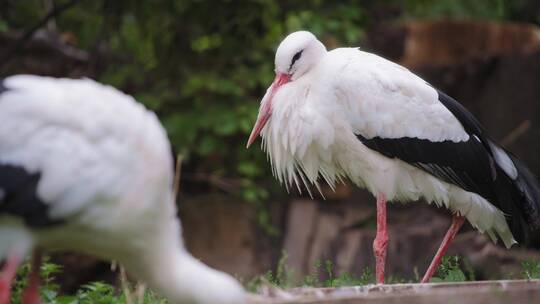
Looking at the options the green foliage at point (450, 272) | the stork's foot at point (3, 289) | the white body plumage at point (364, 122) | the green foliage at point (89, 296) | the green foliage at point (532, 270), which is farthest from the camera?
the white body plumage at point (364, 122)

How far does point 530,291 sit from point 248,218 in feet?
20.2

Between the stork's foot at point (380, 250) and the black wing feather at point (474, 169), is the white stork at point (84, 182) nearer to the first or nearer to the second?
the stork's foot at point (380, 250)

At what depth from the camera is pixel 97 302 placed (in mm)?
5055

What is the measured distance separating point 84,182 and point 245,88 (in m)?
5.34

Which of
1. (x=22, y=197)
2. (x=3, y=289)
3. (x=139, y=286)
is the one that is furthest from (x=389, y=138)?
(x=3, y=289)

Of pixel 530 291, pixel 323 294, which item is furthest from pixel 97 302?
pixel 530 291

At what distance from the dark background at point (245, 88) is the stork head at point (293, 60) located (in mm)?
2189

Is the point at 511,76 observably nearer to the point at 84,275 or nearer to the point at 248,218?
the point at 248,218

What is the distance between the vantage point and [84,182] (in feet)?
13.1

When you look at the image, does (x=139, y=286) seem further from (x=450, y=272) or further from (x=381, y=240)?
(x=381, y=240)

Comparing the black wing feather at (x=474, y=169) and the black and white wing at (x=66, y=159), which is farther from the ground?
the black and white wing at (x=66, y=159)

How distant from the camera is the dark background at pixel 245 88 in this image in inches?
350

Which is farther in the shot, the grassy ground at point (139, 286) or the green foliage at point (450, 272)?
the green foliage at point (450, 272)

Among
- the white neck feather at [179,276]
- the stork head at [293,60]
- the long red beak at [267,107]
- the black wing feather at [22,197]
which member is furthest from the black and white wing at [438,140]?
the black wing feather at [22,197]
